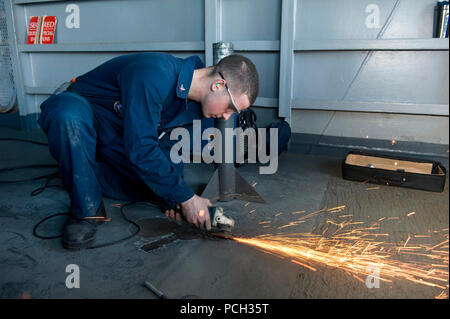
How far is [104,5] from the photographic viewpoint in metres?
4.20

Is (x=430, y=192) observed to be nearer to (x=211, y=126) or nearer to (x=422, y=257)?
(x=422, y=257)

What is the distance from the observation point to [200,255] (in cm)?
175

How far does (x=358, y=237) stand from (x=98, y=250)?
1338 millimetres

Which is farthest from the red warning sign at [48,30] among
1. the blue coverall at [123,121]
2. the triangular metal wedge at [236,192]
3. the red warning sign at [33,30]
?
the triangular metal wedge at [236,192]

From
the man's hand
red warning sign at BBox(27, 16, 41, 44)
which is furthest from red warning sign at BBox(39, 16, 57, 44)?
the man's hand

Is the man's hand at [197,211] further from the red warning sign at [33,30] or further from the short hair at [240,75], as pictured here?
the red warning sign at [33,30]

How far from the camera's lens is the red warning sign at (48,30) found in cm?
453

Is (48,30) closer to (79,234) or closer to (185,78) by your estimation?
(185,78)

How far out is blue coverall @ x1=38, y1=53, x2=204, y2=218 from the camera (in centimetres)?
173

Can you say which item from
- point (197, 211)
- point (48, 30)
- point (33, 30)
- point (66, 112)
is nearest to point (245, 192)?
point (197, 211)

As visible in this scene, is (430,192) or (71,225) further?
(430,192)

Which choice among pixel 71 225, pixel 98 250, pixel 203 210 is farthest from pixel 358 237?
pixel 71 225
